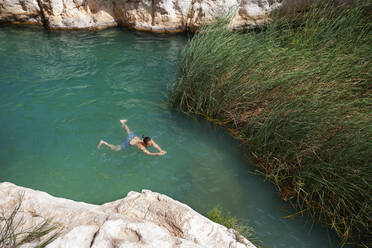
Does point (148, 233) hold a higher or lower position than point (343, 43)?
lower

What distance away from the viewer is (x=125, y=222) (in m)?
3.05

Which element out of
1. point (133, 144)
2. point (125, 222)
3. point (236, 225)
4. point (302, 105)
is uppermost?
point (302, 105)

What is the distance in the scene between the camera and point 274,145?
17.7 ft

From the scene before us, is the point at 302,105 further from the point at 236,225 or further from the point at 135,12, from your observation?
the point at 135,12

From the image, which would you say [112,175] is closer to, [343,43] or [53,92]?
[53,92]

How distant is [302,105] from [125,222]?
396 centimetres

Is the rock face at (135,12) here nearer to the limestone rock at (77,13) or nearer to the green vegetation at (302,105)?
the limestone rock at (77,13)

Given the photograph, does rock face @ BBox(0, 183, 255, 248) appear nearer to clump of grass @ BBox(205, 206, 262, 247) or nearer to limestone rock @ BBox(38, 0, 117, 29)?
clump of grass @ BBox(205, 206, 262, 247)

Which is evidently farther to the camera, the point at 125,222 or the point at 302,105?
the point at 302,105

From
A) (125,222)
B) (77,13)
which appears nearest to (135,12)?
(77,13)

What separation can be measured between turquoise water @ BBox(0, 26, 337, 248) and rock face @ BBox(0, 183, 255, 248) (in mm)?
1267

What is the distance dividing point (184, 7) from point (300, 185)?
8478 mm

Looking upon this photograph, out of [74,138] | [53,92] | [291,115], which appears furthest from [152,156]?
[53,92]

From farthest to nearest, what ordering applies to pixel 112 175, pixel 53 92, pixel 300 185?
pixel 53 92
pixel 112 175
pixel 300 185
